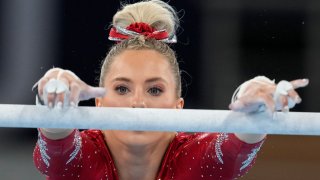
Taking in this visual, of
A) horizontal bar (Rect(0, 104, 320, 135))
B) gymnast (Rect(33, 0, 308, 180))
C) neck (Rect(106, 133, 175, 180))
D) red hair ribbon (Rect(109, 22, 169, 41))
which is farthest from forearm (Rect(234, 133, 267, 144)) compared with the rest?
red hair ribbon (Rect(109, 22, 169, 41))

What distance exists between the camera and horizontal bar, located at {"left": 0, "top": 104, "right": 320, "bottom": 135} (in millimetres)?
1145

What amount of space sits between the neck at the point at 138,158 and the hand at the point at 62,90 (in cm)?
53

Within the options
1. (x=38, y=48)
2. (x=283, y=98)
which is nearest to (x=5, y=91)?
(x=38, y=48)

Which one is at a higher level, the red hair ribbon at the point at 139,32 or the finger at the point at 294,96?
the red hair ribbon at the point at 139,32

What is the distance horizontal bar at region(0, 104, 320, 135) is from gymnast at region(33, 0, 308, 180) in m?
0.22

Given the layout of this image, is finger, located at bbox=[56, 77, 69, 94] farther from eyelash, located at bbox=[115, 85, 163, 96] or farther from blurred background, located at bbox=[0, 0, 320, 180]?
blurred background, located at bbox=[0, 0, 320, 180]

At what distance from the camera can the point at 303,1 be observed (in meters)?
2.95

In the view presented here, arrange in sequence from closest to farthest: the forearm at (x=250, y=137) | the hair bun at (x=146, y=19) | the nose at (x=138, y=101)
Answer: the forearm at (x=250, y=137) < the nose at (x=138, y=101) < the hair bun at (x=146, y=19)

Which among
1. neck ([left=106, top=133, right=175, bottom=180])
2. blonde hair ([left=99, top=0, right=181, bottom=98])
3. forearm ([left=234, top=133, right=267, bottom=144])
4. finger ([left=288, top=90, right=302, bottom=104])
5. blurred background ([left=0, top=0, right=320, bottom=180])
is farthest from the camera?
blurred background ([left=0, top=0, right=320, bottom=180])

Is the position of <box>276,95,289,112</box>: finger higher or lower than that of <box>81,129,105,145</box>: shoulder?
higher

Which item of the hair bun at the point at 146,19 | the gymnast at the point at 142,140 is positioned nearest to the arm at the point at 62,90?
the gymnast at the point at 142,140

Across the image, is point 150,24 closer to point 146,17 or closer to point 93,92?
point 146,17

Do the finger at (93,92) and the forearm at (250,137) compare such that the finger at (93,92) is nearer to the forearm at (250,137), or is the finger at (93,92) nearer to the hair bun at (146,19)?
the forearm at (250,137)

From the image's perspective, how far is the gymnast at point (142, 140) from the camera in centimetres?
149
